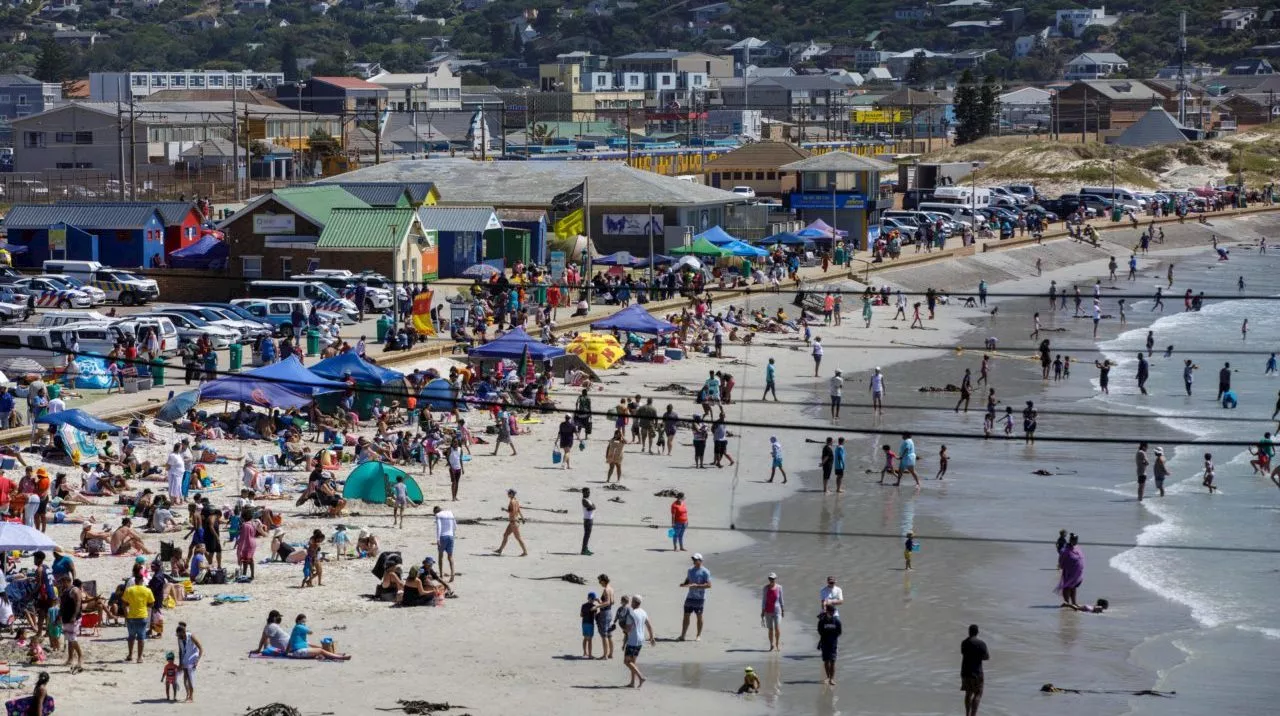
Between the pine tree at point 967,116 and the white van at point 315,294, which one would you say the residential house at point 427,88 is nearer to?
the pine tree at point 967,116

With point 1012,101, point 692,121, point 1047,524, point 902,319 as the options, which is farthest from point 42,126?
point 1012,101

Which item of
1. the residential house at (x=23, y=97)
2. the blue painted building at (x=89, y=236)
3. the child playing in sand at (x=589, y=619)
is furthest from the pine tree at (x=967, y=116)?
the child playing in sand at (x=589, y=619)

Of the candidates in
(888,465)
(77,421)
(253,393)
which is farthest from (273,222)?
(888,465)

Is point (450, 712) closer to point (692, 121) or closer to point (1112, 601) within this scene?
point (1112, 601)

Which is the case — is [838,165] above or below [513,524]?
above

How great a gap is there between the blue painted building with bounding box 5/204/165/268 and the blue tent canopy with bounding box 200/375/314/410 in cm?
2490

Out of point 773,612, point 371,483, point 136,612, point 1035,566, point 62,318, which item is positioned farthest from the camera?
point 62,318

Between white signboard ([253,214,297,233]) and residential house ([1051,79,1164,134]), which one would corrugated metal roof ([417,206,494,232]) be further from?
residential house ([1051,79,1164,134])

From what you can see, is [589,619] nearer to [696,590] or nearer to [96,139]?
[696,590]

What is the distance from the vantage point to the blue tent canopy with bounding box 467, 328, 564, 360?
39156mm

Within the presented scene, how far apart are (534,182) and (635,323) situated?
75.6ft

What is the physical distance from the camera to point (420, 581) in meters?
23.5

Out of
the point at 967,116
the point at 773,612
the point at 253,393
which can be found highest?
the point at 967,116

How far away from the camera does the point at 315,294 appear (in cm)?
4797
